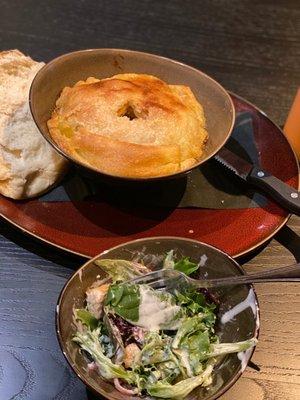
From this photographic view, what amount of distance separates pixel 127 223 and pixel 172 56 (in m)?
1.01

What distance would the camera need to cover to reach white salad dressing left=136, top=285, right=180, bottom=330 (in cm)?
114

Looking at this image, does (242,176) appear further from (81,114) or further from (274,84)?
(274,84)

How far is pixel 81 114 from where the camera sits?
58.3 inches

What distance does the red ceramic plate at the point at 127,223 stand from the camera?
1.41 meters

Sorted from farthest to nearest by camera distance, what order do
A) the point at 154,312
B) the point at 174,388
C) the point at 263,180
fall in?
1. the point at 263,180
2. the point at 154,312
3. the point at 174,388

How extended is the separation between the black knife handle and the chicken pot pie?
0.18m

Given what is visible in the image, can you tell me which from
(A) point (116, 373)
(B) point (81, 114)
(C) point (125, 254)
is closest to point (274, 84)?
(B) point (81, 114)

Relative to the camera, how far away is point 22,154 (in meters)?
1.49

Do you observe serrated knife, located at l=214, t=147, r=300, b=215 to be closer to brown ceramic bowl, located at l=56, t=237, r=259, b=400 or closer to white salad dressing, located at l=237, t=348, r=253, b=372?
brown ceramic bowl, located at l=56, t=237, r=259, b=400

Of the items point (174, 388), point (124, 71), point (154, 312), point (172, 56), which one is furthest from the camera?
point (172, 56)

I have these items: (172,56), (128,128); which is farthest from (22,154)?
(172,56)

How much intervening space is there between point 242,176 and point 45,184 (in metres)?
0.55

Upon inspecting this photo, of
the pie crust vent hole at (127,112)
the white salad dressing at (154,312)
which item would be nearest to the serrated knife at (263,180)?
the pie crust vent hole at (127,112)

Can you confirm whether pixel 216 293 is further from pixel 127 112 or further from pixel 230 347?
pixel 127 112
